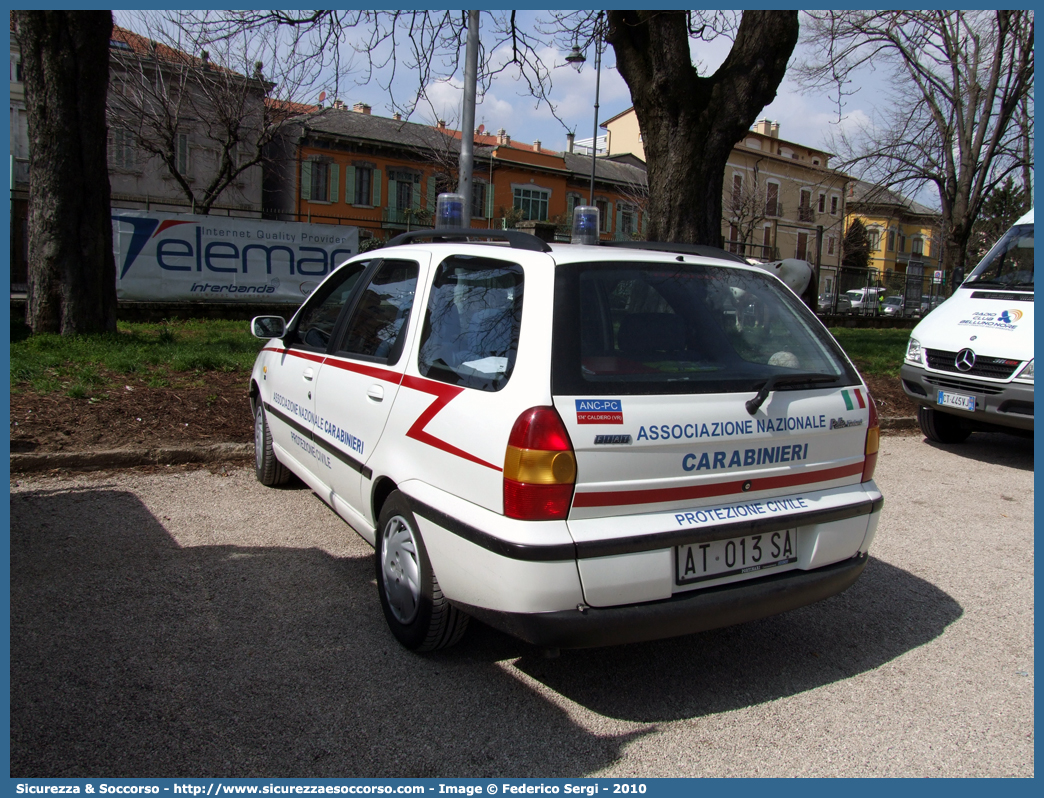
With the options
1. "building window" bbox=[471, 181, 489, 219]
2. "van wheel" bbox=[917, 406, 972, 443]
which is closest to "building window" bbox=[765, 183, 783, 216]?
"building window" bbox=[471, 181, 489, 219]

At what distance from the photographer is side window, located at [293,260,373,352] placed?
4.40 m

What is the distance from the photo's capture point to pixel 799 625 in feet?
12.4

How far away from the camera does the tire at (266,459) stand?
212 inches

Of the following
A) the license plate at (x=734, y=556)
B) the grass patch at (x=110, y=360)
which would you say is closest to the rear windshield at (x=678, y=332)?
the license plate at (x=734, y=556)

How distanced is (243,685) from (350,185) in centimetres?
3663

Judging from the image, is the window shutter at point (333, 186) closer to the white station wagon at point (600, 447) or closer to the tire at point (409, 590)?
the white station wagon at point (600, 447)

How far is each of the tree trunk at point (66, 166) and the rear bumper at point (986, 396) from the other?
9.14 meters

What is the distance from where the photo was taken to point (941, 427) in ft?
26.5

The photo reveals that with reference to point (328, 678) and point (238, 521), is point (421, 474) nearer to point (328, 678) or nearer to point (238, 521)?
point (328, 678)

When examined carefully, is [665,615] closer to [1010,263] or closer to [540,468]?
[540,468]

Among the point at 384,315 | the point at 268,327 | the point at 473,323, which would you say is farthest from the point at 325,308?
the point at 473,323

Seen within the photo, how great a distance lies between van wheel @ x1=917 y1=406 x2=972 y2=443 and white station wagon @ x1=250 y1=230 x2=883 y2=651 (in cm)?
532

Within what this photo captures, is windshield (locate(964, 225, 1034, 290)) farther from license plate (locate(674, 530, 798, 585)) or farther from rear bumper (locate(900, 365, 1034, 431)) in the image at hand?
license plate (locate(674, 530, 798, 585))

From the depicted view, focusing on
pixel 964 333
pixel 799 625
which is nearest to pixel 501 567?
pixel 799 625
